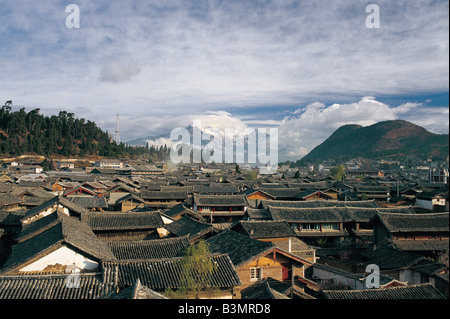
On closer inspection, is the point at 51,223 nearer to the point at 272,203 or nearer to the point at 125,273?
the point at 125,273

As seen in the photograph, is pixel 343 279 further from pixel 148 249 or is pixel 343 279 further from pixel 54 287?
pixel 54 287

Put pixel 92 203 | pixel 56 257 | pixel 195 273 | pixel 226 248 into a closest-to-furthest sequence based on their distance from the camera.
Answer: pixel 195 273
pixel 56 257
pixel 226 248
pixel 92 203

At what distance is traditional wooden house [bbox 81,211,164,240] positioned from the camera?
2577 cm

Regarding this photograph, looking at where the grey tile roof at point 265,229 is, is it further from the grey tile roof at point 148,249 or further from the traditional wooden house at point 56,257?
the traditional wooden house at point 56,257

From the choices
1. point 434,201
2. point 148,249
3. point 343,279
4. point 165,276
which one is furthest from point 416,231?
point 165,276

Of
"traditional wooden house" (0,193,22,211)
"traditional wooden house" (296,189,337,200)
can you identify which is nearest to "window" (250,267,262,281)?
"traditional wooden house" (0,193,22,211)

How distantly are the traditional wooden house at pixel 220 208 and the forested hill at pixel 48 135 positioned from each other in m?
90.9

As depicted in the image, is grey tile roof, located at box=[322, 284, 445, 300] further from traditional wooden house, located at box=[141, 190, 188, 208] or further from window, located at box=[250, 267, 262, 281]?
traditional wooden house, located at box=[141, 190, 188, 208]

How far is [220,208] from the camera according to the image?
4488 centimetres

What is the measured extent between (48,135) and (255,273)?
4996 inches

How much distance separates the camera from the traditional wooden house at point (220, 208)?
43.9 m

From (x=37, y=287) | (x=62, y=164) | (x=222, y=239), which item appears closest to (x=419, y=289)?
(x=222, y=239)

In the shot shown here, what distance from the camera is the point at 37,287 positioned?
41.5 feet
